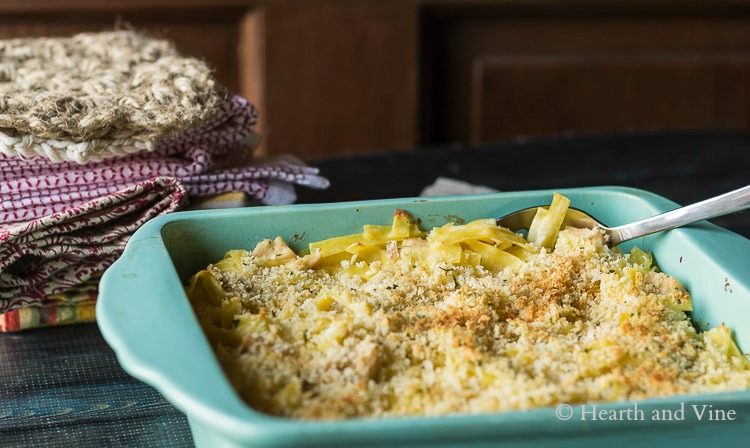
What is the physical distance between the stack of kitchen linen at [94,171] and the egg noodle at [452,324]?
153mm

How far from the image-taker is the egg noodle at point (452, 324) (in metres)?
0.58

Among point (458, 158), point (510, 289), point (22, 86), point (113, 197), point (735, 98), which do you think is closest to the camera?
point (510, 289)

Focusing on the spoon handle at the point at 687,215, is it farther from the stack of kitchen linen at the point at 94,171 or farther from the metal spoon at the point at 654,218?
the stack of kitchen linen at the point at 94,171

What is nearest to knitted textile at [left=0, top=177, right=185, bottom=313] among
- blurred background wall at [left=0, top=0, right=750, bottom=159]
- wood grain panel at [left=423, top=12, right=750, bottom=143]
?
blurred background wall at [left=0, top=0, right=750, bottom=159]

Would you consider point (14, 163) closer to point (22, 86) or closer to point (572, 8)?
point (22, 86)

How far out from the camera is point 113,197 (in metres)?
0.85

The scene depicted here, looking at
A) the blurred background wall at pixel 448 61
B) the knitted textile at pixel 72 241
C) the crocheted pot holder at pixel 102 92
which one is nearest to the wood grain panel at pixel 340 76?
the blurred background wall at pixel 448 61

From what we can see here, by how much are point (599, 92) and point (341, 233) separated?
6.85 feet

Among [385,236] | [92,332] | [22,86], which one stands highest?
[22,86]

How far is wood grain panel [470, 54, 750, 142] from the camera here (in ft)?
8.82

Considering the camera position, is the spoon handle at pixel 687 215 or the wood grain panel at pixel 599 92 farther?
the wood grain panel at pixel 599 92

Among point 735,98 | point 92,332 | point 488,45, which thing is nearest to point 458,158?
point 92,332

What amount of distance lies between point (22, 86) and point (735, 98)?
246 centimetres

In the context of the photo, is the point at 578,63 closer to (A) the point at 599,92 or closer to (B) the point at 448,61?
(A) the point at 599,92
